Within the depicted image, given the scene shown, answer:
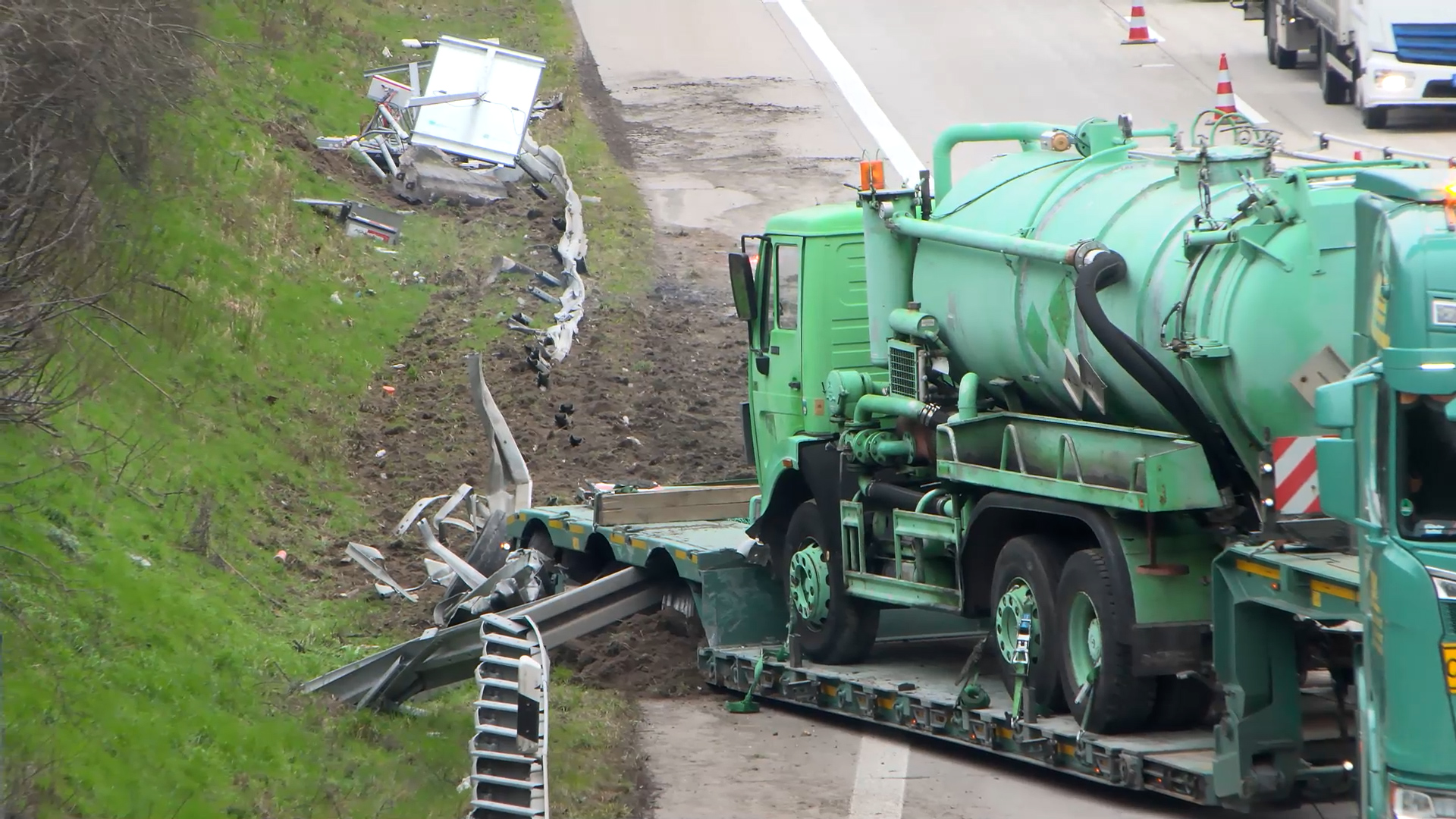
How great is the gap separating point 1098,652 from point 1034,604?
0.62 meters

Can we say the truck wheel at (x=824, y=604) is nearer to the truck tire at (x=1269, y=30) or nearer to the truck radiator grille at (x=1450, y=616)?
the truck radiator grille at (x=1450, y=616)

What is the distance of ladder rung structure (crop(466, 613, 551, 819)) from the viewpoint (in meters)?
9.04

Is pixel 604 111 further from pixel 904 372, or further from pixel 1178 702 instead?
pixel 1178 702

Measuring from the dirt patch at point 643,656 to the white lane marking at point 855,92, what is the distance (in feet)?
30.1

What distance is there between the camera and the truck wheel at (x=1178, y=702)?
399 inches

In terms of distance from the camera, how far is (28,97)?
39.3 feet

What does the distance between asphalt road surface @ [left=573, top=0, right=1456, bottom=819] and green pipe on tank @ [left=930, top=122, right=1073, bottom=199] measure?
3703 mm

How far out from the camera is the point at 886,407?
12.2 m

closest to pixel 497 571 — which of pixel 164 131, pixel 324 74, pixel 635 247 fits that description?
pixel 164 131

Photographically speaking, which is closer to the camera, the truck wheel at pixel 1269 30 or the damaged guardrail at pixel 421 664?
the damaged guardrail at pixel 421 664

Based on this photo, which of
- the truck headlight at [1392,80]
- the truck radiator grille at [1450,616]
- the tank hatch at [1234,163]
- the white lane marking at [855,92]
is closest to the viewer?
the truck radiator grille at [1450,616]

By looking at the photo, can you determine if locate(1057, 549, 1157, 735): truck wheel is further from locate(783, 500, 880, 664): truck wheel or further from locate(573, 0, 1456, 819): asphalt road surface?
locate(573, 0, 1456, 819): asphalt road surface

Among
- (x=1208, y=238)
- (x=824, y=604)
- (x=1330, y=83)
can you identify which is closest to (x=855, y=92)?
(x=1330, y=83)

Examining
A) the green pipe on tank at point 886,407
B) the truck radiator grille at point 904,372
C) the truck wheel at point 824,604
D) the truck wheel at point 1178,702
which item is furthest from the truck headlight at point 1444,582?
the truck wheel at point 824,604
